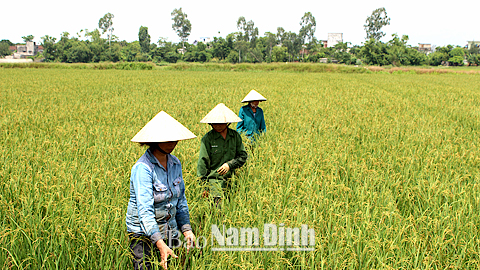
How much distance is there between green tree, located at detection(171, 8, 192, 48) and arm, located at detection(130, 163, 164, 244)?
9575cm

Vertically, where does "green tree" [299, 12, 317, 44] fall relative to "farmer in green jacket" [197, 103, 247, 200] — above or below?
above

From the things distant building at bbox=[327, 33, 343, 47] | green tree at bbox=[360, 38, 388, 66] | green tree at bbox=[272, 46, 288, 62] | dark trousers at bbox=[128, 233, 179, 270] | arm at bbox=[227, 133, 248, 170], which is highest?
distant building at bbox=[327, 33, 343, 47]

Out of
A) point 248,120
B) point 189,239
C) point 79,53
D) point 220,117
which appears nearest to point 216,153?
point 220,117

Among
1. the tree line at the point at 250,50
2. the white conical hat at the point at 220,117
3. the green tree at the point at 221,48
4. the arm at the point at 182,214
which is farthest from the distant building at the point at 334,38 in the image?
the arm at the point at 182,214

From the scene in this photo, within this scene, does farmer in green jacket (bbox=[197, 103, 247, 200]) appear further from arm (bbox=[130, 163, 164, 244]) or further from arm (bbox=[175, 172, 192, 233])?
arm (bbox=[130, 163, 164, 244])

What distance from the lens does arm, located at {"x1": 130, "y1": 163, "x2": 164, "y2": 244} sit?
167 cm

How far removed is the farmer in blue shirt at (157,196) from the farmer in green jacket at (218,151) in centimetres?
83

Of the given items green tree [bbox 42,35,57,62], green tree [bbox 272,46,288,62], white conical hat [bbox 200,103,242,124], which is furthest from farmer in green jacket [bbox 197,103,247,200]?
green tree [bbox 42,35,57,62]

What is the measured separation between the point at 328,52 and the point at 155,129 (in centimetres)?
8987

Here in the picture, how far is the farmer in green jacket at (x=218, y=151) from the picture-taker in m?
2.77

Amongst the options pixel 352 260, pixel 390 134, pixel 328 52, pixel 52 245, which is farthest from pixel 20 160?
pixel 328 52

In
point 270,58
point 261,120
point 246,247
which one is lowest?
point 246,247

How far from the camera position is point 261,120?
4.52 m

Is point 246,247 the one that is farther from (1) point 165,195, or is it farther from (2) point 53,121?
(2) point 53,121
